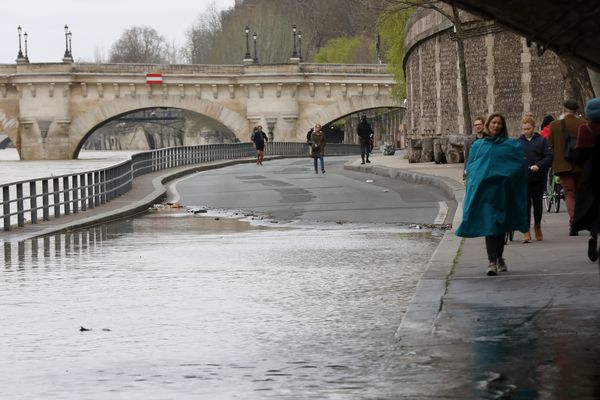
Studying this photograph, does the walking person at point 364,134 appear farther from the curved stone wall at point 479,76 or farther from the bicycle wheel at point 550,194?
the bicycle wheel at point 550,194

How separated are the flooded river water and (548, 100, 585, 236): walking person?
180cm

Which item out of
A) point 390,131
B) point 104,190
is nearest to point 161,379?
point 104,190

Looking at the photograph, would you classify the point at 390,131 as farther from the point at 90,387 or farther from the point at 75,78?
the point at 90,387

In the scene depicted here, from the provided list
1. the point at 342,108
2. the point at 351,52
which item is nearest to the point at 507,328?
the point at 342,108

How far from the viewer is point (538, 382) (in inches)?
322

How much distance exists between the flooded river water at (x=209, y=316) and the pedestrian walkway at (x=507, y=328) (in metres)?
0.23

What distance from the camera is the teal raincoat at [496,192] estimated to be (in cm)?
1339

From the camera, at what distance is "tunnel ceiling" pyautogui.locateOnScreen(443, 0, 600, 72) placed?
9.00 meters

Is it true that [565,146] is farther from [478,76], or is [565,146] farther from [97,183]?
[478,76]

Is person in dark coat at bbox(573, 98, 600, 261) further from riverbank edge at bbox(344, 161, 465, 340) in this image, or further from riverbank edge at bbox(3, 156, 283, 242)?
riverbank edge at bbox(3, 156, 283, 242)

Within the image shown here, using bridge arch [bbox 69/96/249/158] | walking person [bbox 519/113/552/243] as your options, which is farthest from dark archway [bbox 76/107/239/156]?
walking person [bbox 519/113/552/243]

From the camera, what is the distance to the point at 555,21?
30.6ft

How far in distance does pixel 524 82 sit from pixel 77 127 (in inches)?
2137

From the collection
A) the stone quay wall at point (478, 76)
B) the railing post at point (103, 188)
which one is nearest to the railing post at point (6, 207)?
the railing post at point (103, 188)
